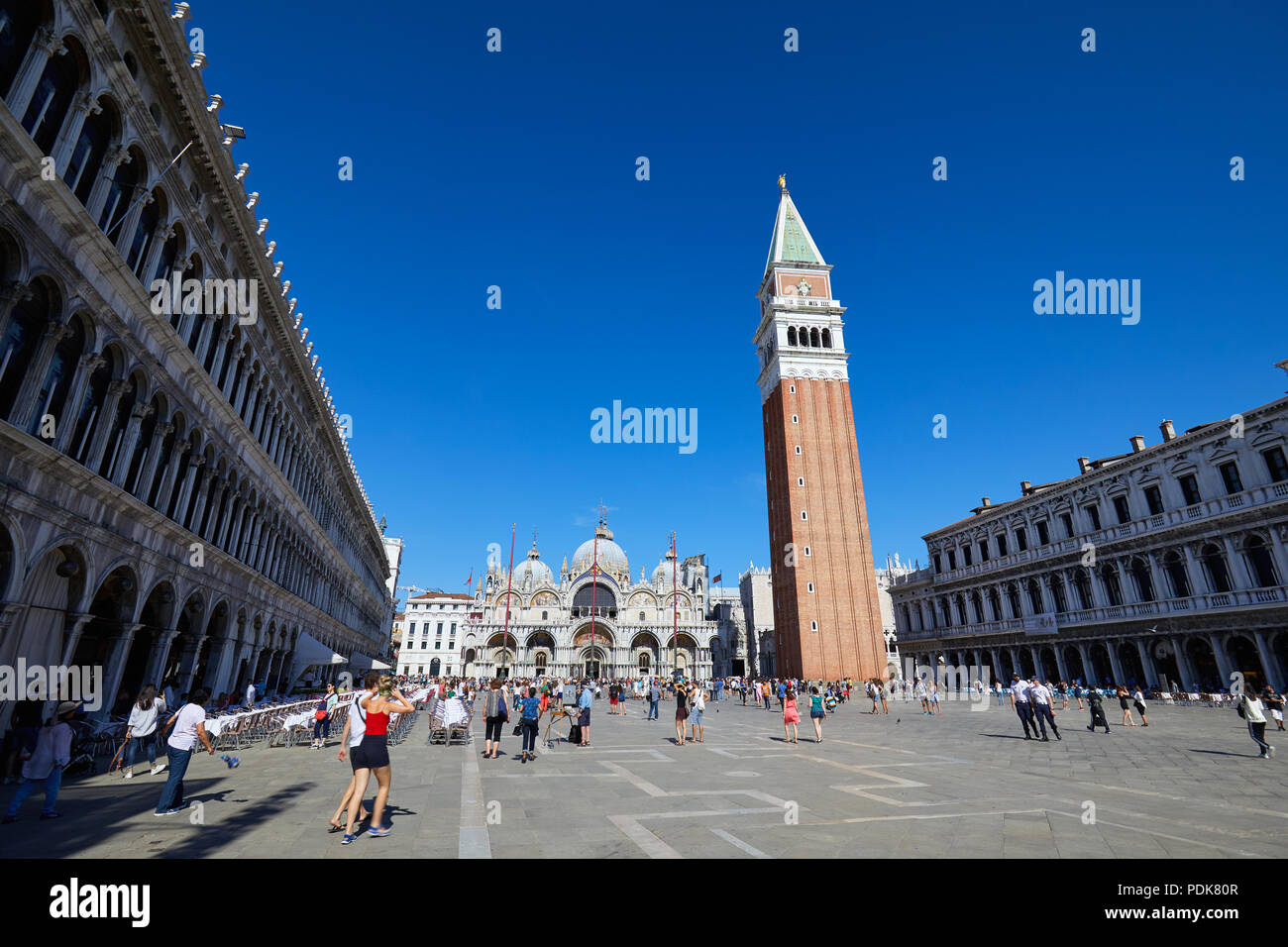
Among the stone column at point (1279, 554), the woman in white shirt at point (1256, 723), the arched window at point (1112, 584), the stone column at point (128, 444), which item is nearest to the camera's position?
the stone column at point (128, 444)

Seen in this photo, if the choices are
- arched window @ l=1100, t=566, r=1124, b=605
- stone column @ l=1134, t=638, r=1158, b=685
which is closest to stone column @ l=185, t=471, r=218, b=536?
stone column @ l=1134, t=638, r=1158, b=685

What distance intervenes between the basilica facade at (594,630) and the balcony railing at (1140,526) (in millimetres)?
33487

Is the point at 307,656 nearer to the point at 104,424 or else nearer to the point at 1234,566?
the point at 104,424

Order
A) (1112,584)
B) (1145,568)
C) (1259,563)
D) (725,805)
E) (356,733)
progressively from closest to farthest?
(356,733), (725,805), (1259,563), (1145,568), (1112,584)

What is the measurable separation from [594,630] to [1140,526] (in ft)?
171

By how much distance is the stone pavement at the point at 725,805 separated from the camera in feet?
20.1

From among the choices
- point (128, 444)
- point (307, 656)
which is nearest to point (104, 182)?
point (128, 444)

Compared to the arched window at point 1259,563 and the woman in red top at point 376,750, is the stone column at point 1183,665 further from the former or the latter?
the woman in red top at point 376,750

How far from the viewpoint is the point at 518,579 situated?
8181 cm

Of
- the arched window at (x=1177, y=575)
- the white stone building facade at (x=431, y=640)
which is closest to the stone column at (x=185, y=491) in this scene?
the arched window at (x=1177, y=575)

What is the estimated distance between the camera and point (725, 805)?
330 inches
